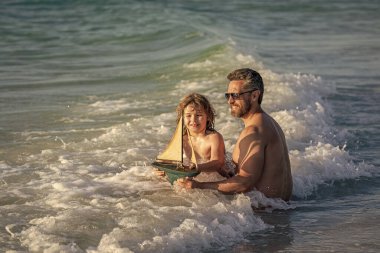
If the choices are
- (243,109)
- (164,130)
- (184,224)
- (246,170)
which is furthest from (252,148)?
(164,130)

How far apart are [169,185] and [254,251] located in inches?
68.0

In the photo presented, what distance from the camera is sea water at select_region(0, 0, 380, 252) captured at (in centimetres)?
718

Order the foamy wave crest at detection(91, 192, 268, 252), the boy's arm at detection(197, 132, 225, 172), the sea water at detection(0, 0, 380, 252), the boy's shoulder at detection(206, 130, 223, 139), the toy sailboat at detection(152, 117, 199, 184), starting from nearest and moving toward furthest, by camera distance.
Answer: the foamy wave crest at detection(91, 192, 268, 252)
the sea water at detection(0, 0, 380, 252)
the toy sailboat at detection(152, 117, 199, 184)
the boy's arm at detection(197, 132, 225, 172)
the boy's shoulder at detection(206, 130, 223, 139)

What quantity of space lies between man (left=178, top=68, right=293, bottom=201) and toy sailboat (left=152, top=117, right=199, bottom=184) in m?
0.11

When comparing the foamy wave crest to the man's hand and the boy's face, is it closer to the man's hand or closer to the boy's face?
the man's hand

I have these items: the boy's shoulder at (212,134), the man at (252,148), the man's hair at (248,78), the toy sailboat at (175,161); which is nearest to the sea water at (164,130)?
the man at (252,148)

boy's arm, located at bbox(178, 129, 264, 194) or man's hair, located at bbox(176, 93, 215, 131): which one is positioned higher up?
man's hair, located at bbox(176, 93, 215, 131)

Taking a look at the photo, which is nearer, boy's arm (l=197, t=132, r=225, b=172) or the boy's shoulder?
boy's arm (l=197, t=132, r=225, b=172)

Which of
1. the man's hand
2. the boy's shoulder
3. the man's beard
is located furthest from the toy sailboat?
the man's beard

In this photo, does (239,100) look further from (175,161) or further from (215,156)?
(175,161)

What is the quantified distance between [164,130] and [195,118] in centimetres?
304

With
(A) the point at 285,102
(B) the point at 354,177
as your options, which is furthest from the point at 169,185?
(A) the point at 285,102

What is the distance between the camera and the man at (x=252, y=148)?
25.2 feet

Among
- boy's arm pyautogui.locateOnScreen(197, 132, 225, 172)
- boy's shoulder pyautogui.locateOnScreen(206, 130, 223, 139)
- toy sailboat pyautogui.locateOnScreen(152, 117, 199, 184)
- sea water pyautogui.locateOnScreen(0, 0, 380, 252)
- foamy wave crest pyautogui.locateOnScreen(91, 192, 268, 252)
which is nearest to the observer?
foamy wave crest pyautogui.locateOnScreen(91, 192, 268, 252)
